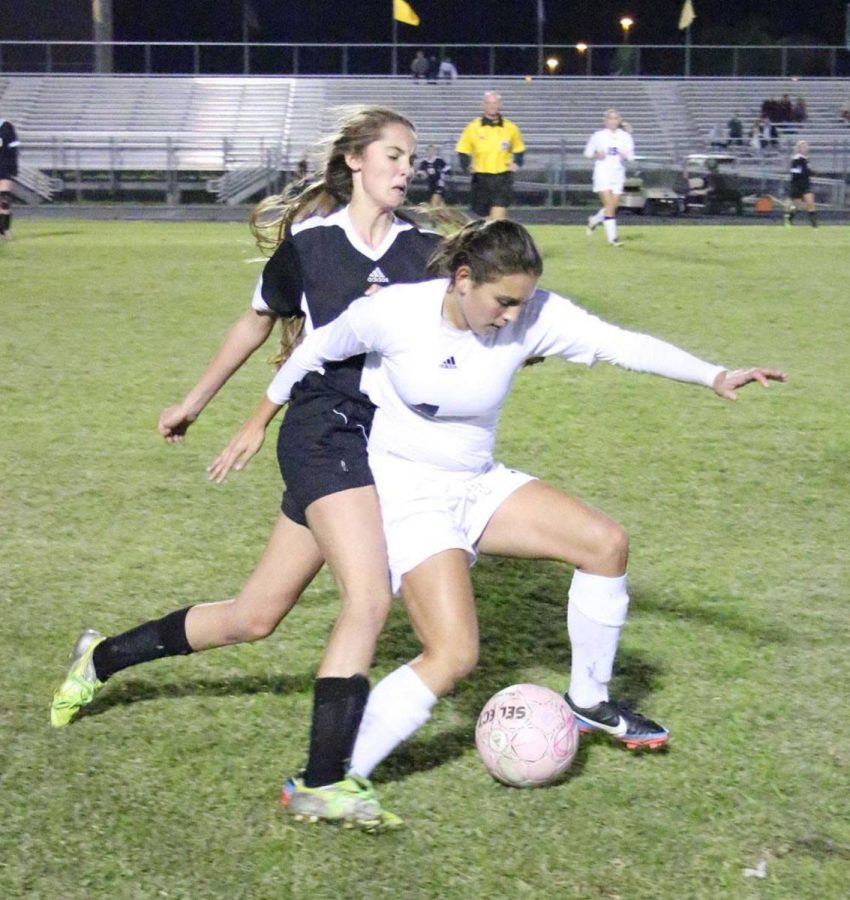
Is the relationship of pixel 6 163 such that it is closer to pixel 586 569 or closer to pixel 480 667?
pixel 480 667

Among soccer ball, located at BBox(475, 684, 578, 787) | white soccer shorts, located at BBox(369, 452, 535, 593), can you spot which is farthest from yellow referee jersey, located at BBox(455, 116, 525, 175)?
soccer ball, located at BBox(475, 684, 578, 787)

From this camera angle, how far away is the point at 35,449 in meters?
8.96

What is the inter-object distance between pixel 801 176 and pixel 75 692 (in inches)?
973

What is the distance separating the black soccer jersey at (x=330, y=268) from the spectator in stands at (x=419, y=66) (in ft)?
118

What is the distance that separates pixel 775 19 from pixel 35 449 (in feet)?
170

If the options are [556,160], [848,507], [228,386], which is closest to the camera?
[848,507]

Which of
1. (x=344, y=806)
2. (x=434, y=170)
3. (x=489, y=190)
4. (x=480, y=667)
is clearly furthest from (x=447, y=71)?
(x=344, y=806)

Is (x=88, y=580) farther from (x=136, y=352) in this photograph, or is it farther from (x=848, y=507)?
(x=136, y=352)


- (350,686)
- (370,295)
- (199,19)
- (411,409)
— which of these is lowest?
(350,686)

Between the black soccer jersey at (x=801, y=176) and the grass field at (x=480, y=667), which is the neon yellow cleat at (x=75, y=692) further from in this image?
the black soccer jersey at (x=801, y=176)

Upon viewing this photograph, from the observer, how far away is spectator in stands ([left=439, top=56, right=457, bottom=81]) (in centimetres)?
3950

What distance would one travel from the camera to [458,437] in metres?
4.21

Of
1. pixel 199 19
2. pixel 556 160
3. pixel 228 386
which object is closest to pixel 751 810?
pixel 228 386

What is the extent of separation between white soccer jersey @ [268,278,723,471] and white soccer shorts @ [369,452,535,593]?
0.04 metres
